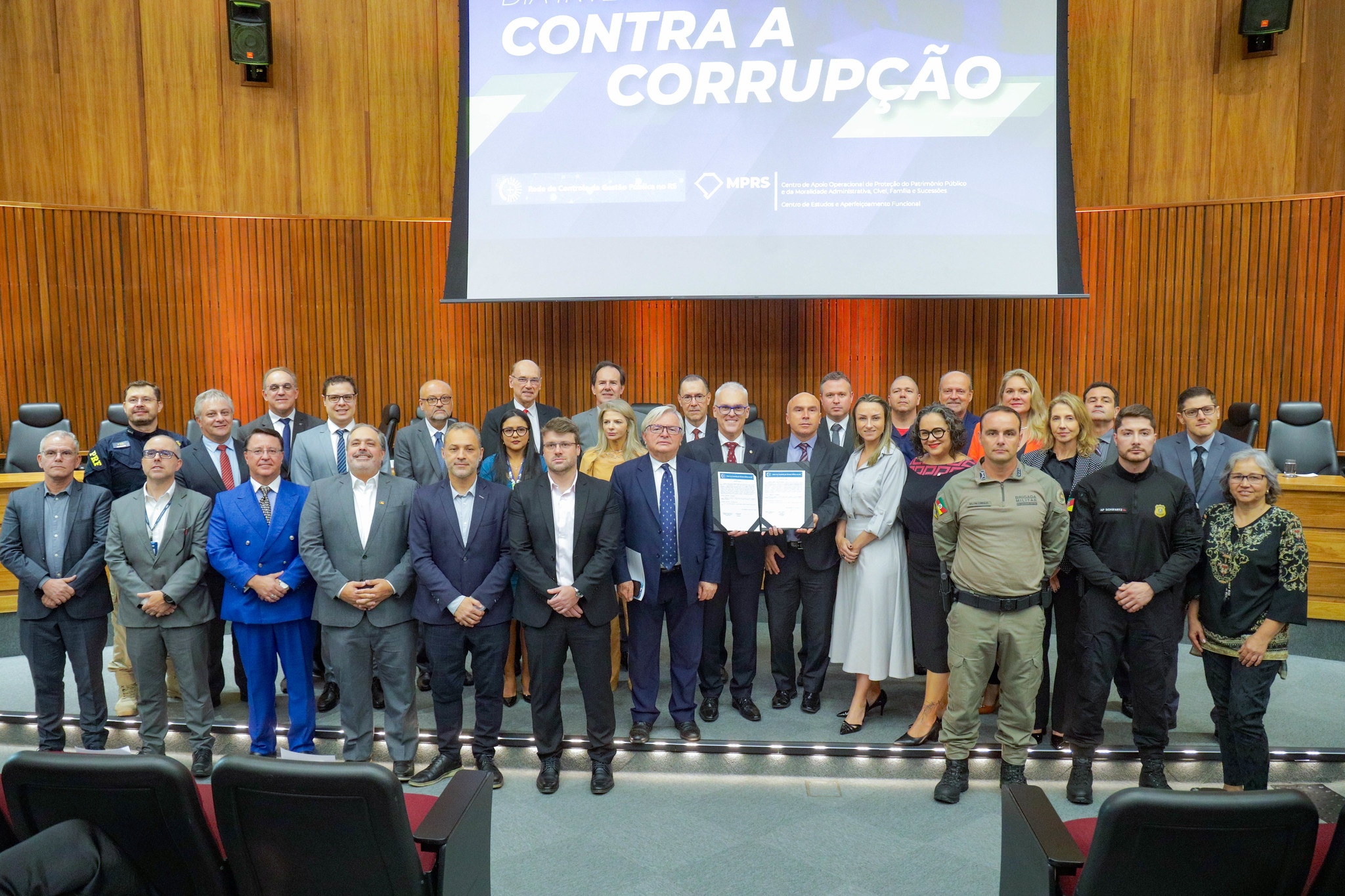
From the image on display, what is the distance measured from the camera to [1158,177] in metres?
6.88

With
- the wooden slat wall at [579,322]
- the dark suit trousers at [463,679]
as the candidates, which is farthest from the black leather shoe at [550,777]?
the wooden slat wall at [579,322]

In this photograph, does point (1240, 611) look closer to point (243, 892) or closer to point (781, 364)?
point (243, 892)

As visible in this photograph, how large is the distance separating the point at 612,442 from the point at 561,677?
122 centimetres

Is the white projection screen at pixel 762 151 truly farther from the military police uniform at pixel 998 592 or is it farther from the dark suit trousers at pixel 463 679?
the dark suit trousers at pixel 463 679

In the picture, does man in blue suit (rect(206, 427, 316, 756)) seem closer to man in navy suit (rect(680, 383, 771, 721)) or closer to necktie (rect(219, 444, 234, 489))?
necktie (rect(219, 444, 234, 489))

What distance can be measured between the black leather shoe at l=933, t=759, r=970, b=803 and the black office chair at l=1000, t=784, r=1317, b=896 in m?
1.67

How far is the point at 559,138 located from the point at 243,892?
519 cm

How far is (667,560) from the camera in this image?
13.0ft

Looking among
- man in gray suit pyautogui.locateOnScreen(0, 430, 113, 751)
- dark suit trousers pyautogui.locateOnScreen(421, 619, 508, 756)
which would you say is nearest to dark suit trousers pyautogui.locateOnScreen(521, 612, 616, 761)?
dark suit trousers pyautogui.locateOnScreen(421, 619, 508, 756)

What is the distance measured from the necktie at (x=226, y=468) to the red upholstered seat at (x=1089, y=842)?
12.9 ft

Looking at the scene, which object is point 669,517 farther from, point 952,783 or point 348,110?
point 348,110

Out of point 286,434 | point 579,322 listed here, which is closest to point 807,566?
point 286,434

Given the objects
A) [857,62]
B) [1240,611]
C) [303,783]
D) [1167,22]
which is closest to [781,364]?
[857,62]

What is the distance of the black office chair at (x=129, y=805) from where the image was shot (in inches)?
76.3
